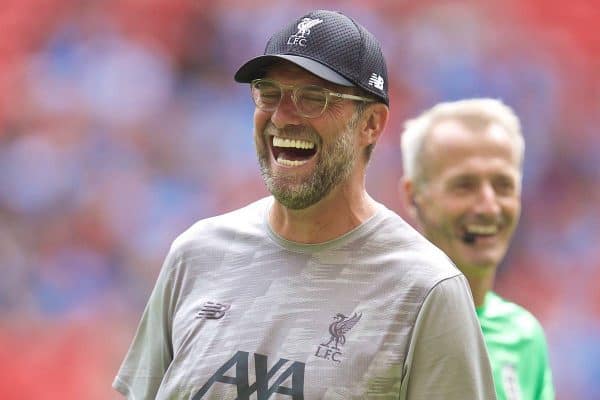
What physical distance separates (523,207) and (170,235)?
233 centimetres

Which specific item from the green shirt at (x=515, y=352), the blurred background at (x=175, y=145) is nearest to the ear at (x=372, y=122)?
the green shirt at (x=515, y=352)

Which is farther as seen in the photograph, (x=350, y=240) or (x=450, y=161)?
(x=450, y=161)

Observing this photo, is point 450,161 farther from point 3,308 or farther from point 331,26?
point 3,308

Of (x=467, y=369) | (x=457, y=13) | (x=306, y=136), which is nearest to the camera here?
(x=467, y=369)

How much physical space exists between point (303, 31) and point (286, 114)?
21 centimetres

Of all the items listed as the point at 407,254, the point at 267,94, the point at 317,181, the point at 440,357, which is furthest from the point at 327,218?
the point at 440,357

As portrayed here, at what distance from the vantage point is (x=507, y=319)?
354 cm

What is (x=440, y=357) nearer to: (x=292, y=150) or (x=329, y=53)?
(x=292, y=150)

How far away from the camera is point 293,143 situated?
2.30 meters

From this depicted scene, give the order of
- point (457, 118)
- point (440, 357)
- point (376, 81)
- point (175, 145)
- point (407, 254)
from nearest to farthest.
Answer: point (440, 357) < point (407, 254) < point (376, 81) < point (457, 118) < point (175, 145)

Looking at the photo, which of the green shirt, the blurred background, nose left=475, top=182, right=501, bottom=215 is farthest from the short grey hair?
the blurred background

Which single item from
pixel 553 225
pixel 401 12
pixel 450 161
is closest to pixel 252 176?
pixel 401 12

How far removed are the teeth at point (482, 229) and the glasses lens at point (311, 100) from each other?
1.33 meters

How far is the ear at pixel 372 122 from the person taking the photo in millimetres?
2408
